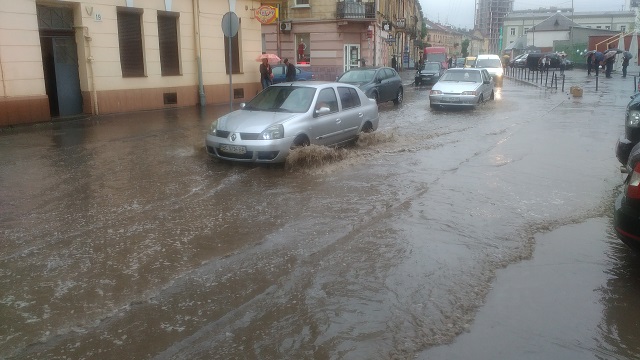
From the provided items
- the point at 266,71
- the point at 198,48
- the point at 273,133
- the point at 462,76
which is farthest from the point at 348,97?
the point at 462,76

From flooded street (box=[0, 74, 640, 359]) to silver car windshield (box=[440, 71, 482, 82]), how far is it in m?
9.44

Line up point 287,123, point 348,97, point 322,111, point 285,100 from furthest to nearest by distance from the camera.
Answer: point 348,97 < point 285,100 < point 322,111 < point 287,123

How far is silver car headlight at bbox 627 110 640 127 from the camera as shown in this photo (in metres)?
7.89

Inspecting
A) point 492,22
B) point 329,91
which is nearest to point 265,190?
point 329,91

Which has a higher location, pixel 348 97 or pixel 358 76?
pixel 358 76

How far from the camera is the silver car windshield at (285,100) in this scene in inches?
400

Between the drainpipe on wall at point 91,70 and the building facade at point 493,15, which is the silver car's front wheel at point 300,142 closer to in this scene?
the drainpipe on wall at point 91,70

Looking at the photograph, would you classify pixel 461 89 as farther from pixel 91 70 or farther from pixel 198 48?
pixel 91 70

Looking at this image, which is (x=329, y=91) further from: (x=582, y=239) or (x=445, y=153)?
(x=582, y=239)

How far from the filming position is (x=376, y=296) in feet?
15.5

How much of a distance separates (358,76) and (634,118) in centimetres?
1338

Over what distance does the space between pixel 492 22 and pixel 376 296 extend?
5835 inches

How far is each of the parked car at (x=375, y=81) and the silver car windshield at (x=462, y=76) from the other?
1958 mm

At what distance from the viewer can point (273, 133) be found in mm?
9250
